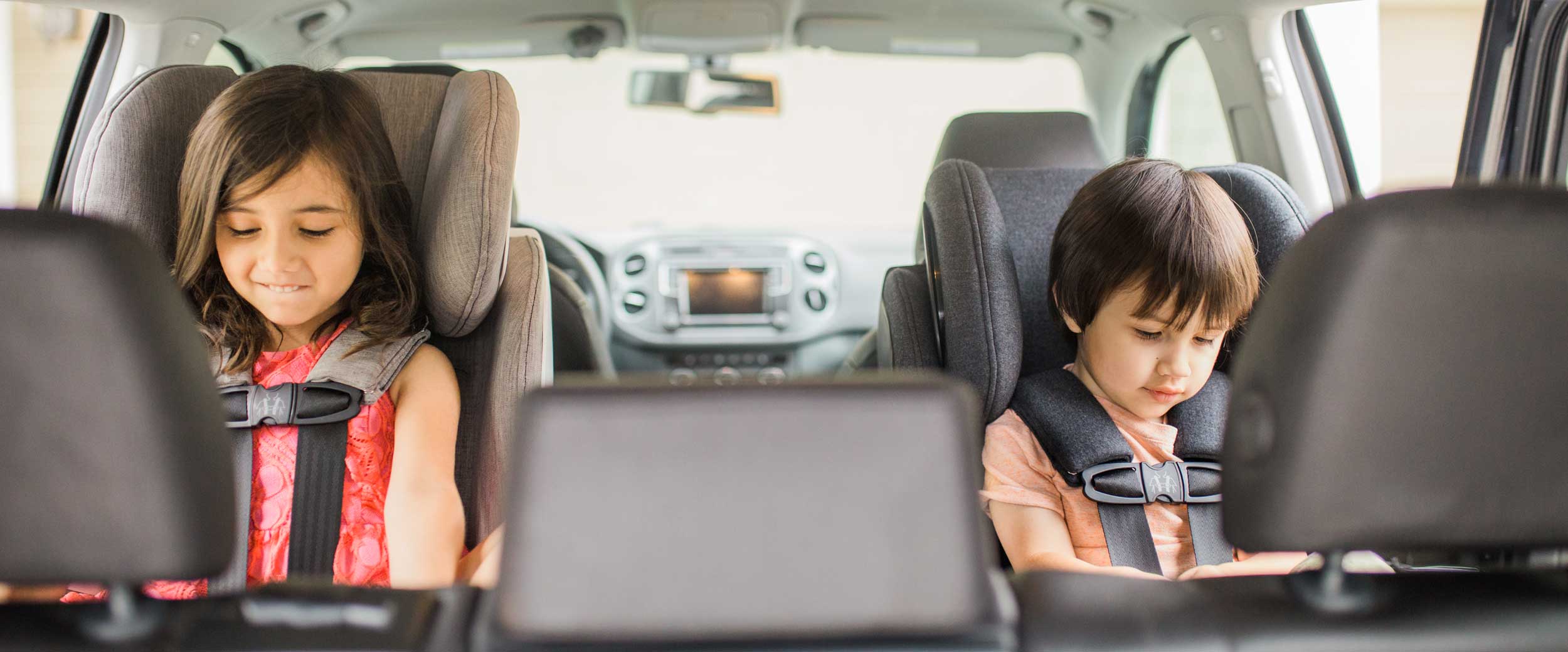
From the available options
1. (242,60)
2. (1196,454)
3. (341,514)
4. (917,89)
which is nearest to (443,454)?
(341,514)

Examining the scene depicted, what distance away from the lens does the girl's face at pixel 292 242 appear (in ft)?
4.99

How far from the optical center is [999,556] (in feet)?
6.05

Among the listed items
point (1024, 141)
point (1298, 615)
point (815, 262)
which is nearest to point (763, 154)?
point (815, 262)

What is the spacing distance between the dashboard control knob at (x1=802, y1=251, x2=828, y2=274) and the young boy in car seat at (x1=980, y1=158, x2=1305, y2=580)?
2516mm

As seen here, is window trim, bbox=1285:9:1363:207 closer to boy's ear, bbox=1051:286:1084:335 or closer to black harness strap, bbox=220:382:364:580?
boy's ear, bbox=1051:286:1084:335

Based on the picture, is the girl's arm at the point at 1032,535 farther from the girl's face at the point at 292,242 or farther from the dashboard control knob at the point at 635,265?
the dashboard control knob at the point at 635,265

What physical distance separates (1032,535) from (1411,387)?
36.7 inches

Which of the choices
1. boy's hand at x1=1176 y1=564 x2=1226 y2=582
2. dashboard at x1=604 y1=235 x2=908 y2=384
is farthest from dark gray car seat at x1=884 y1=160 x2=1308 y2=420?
dashboard at x1=604 y1=235 x2=908 y2=384

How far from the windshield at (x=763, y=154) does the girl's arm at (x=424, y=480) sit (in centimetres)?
282

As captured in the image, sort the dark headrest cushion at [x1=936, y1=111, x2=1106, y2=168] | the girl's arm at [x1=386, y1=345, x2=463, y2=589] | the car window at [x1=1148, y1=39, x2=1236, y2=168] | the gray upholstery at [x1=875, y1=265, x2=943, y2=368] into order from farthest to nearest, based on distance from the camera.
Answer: the car window at [x1=1148, y1=39, x2=1236, y2=168] < the dark headrest cushion at [x1=936, y1=111, x2=1106, y2=168] < the gray upholstery at [x1=875, y1=265, x2=943, y2=368] < the girl's arm at [x1=386, y1=345, x2=463, y2=589]

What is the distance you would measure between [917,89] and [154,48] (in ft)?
11.7

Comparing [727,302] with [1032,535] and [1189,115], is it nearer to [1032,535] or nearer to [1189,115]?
[1189,115]

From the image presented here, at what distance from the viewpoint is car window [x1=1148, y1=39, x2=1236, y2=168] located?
2949 mm

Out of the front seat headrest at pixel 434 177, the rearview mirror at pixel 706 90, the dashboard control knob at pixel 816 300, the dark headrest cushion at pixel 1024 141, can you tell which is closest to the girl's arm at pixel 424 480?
the front seat headrest at pixel 434 177
